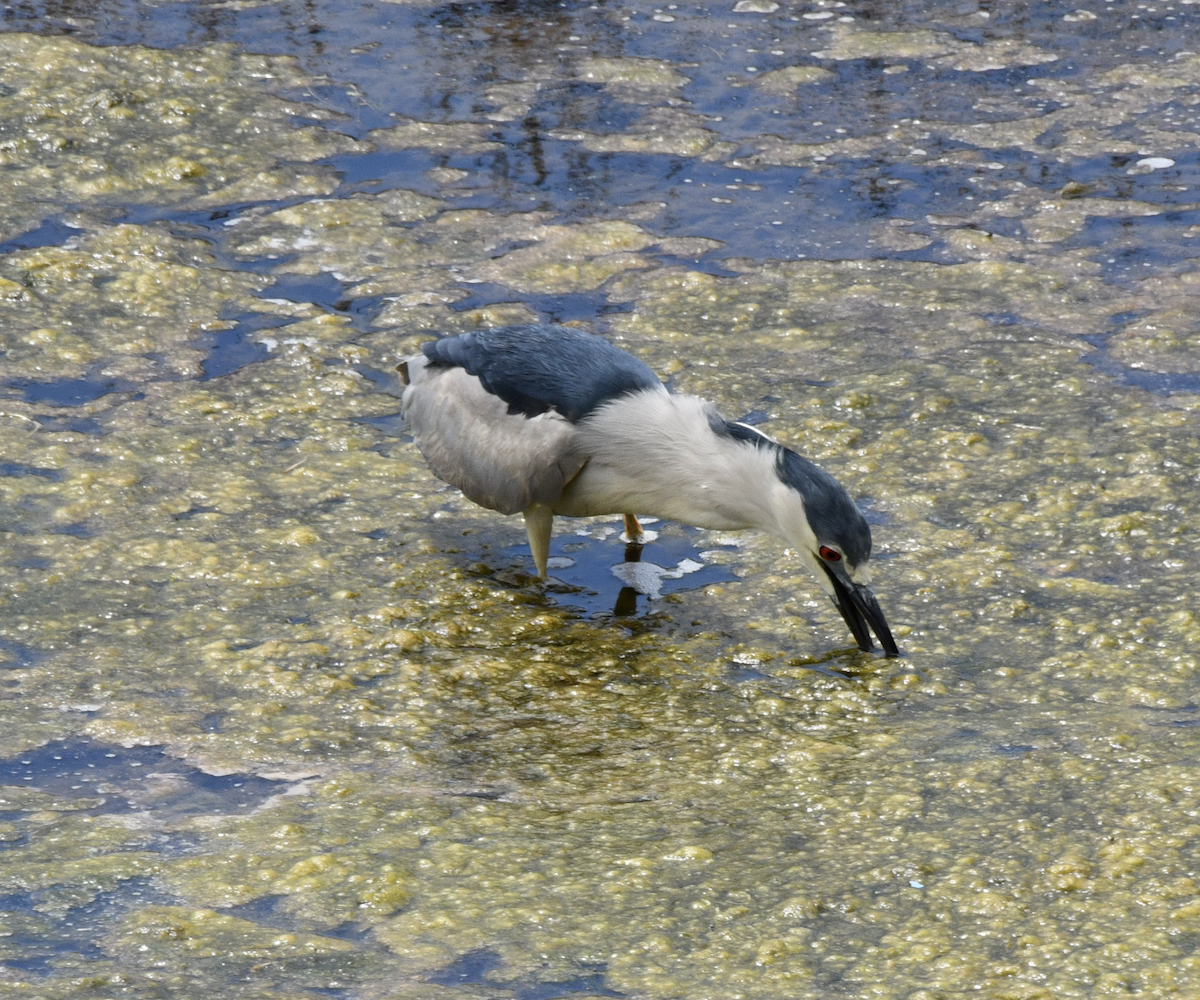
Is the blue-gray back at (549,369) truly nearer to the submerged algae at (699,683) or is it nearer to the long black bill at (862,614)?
the submerged algae at (699,683)

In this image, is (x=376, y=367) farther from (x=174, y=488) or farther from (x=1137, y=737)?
(x=1137, y=737)

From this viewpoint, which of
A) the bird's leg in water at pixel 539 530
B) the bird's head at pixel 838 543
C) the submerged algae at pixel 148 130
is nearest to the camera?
the bird's head at pixel 838 543

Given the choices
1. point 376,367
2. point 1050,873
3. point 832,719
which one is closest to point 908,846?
point 1050,873

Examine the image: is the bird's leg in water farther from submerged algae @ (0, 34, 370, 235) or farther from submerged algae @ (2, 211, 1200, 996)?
submerged algae @ (0, 34, 370, 235)

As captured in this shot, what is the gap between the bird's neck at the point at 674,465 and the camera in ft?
13.0

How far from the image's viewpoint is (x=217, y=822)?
3109 mm

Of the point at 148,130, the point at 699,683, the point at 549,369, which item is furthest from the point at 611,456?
the point at 148,130

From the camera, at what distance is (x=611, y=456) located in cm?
410

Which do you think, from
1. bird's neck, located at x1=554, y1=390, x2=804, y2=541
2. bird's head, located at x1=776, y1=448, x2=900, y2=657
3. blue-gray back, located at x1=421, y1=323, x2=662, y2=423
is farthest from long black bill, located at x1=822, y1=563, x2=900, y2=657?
blue-gray back, located at x1=421, y1=323, x2=662, y2=423

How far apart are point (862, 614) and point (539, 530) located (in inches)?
38.9

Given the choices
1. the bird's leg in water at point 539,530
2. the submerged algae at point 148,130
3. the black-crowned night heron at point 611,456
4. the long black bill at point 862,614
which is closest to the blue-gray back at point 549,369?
the black-crowned night heron at point 611,456

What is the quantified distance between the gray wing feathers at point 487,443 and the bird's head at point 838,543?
2.18 ft

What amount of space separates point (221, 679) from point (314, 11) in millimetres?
5032

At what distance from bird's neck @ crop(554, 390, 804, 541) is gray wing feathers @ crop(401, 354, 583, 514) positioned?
0.09 metres
